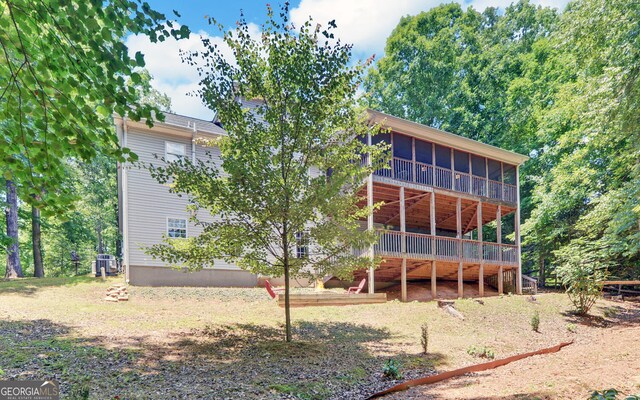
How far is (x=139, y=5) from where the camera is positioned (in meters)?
3.26

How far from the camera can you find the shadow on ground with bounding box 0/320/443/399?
5.04 metres

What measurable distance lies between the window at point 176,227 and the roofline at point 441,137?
8930 mm

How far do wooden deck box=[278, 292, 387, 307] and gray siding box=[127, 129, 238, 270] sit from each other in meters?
5.97

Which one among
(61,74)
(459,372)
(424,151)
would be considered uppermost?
(424,151)

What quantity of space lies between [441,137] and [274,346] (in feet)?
38.3

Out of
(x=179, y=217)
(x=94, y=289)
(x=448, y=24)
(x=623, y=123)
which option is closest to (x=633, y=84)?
(x=623, y=123)

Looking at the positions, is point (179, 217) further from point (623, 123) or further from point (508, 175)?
point (508, 175)

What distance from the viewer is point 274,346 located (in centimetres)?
757

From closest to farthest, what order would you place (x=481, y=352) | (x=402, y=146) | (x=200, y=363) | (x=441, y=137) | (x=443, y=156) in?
(x=200, y=363), (x=481, y=352), (x=441, y=137), (x=402, y=146), (x=443, y=156)

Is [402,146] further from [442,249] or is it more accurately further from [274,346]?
[274,346]

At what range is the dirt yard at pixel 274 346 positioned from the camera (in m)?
5.14

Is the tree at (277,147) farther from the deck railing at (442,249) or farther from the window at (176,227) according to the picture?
the window at (176,227)

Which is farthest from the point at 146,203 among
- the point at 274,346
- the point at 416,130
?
the point at 416,130

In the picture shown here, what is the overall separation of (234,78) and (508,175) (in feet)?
55.1
